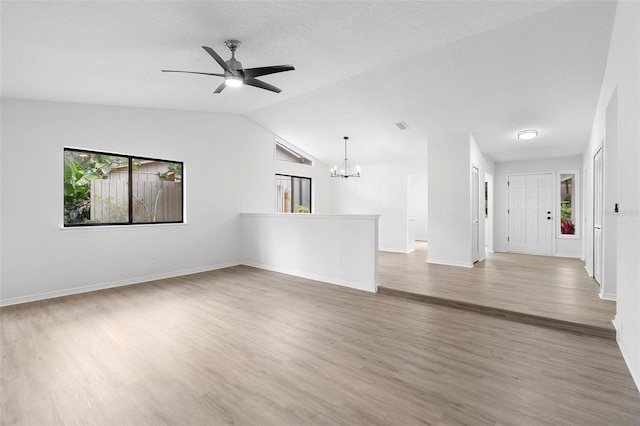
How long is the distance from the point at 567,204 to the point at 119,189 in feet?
31.3

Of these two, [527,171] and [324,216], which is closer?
[324,216]

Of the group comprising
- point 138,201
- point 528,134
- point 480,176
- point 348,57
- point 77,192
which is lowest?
point 138,201

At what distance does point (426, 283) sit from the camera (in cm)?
477

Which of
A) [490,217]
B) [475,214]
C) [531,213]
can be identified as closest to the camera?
[475,214]

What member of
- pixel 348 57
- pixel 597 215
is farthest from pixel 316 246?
pixel 597 215

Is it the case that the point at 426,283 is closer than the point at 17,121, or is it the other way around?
the point at 17,121

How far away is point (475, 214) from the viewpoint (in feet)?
21.5

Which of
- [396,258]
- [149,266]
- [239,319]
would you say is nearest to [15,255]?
[149,266]

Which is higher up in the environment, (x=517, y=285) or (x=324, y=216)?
(x=324, y=216)

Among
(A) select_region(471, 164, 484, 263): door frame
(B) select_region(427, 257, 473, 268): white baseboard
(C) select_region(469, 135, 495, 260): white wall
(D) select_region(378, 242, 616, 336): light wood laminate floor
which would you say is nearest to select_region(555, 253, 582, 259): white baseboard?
(D) select_region(378, 242, 616, 336): light wood laminate floor

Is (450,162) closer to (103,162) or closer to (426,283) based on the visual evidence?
(426,283)

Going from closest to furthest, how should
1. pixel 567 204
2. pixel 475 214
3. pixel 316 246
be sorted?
1. pixel 316 246
2. pixel 475 214
3. pixel 567 204

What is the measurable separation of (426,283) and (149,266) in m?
4.70

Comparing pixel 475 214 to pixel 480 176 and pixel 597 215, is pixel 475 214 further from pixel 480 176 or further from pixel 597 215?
pixel 597 215
